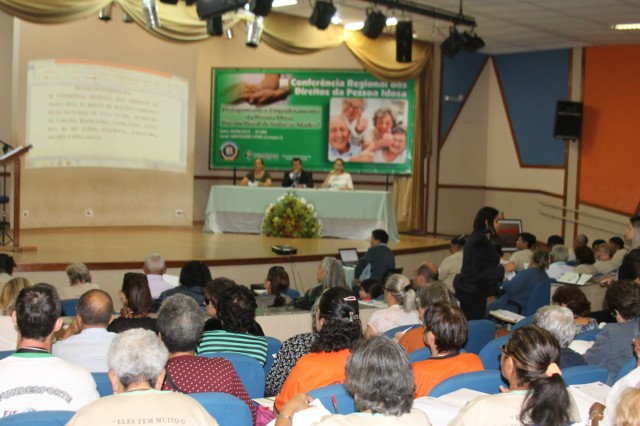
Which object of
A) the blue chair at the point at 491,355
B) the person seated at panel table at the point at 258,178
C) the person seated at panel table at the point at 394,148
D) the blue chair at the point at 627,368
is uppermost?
the person seated at panel table at the point at 394,148

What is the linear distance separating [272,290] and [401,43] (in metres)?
5.18

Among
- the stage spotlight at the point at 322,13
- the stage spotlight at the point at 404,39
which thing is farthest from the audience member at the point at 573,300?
the stage spotlight at the point at 404,39

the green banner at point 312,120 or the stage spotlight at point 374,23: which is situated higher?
the stage spotlight at point 374,23

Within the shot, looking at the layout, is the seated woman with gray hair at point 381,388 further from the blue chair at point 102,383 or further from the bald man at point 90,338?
the bald man at point 90,338

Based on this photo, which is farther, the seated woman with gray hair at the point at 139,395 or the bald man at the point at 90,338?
the bald man at the point at 90,338

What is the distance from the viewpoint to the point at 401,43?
10.0 metres

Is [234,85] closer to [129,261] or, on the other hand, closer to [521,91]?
[521,91]

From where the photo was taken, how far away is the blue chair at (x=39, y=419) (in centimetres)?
215

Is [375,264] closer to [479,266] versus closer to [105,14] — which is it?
[479,266]

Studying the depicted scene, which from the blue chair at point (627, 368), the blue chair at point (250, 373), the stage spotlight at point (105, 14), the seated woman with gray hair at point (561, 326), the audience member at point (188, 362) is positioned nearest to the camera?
the audience member at point (188, 362)

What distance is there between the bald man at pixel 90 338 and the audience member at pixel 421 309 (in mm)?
1457

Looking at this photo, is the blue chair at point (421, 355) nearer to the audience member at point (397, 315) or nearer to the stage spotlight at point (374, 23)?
the audience member at point (397, 315)

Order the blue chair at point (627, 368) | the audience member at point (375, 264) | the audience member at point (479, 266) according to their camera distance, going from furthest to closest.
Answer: the audience member at point (375, 264) < the audience member at point (479, 266) < the blue chair at point (627, 368)

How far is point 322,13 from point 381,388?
297 inches
